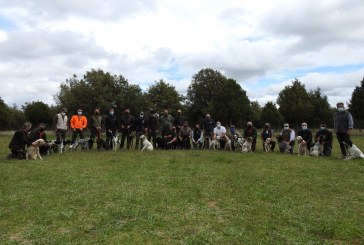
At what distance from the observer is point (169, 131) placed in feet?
59.4

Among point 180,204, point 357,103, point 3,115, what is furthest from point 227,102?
point 180,204

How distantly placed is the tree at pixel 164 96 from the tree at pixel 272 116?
14.8m

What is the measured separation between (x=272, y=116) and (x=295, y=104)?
636 cm

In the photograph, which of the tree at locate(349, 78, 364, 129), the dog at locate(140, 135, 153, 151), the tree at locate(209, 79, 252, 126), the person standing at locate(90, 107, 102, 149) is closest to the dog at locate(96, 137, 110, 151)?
the person standing at locate(90, 107, 102, 149)

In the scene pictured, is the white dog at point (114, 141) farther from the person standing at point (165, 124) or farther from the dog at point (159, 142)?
the person standing at point (165, 124)

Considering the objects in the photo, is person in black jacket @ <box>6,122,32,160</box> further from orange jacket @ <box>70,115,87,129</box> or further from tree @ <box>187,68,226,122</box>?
tree @ <box>187,68,226,122</box>

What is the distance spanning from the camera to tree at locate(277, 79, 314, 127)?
4656 cm

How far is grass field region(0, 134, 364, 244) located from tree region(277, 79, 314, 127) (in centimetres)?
3679

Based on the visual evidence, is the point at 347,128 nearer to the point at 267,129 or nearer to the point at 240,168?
the point at 267,129

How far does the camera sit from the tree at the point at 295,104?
46562 mm

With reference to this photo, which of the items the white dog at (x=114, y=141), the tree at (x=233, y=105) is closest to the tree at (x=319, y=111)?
the tree at (x=233, y=105)

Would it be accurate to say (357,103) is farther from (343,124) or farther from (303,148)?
(343,124)

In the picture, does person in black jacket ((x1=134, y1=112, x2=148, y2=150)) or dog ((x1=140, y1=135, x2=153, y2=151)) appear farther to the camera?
person in black jacket ((x1=134, y1=112, x2=148, y2=150))

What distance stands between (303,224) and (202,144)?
13.5 m
